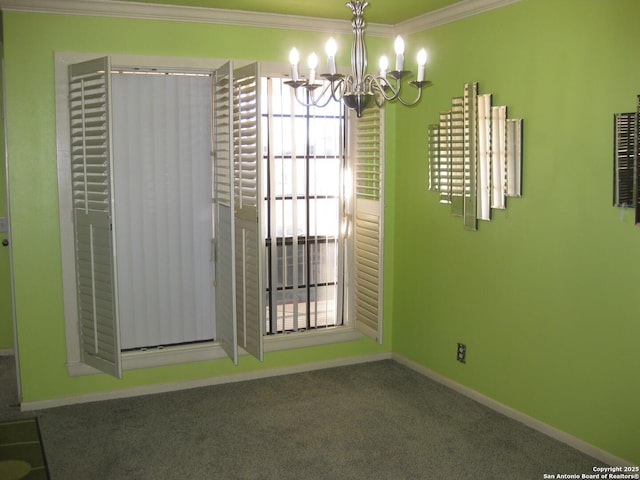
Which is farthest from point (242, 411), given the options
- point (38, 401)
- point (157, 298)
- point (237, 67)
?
point (237, 67)

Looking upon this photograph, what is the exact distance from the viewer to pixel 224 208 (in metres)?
4.10

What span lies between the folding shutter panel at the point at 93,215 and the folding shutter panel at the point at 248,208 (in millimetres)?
769

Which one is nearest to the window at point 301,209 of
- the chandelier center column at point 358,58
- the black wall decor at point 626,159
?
the chandelier center column at point 358,58

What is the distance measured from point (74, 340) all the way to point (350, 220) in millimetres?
2056

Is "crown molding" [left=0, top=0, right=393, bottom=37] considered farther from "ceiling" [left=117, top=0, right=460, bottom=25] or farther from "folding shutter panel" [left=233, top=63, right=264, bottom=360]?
"folding shutter panel" [left=233, top=63, right=264, bottom=360]

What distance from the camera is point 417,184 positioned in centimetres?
455

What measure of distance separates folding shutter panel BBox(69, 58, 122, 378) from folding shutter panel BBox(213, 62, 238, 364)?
0.68 metres

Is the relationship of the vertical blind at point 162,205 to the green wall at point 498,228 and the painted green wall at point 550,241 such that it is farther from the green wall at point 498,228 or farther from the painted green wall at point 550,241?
the painted green wall at point 550,241

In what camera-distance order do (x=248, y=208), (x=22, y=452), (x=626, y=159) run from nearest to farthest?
1. (x=626, y=159)
2. (x=22, y=452)
3. (x=248, y=208)

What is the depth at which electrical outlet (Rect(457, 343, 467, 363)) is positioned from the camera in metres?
4.19

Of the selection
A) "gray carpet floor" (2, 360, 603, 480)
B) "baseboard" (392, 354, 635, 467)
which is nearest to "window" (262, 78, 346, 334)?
"gray carpet floor" (2, 360, 603, 480)

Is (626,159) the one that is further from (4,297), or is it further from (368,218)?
(4,297)

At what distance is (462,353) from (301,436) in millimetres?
1231

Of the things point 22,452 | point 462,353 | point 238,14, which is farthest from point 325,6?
point 22,452
